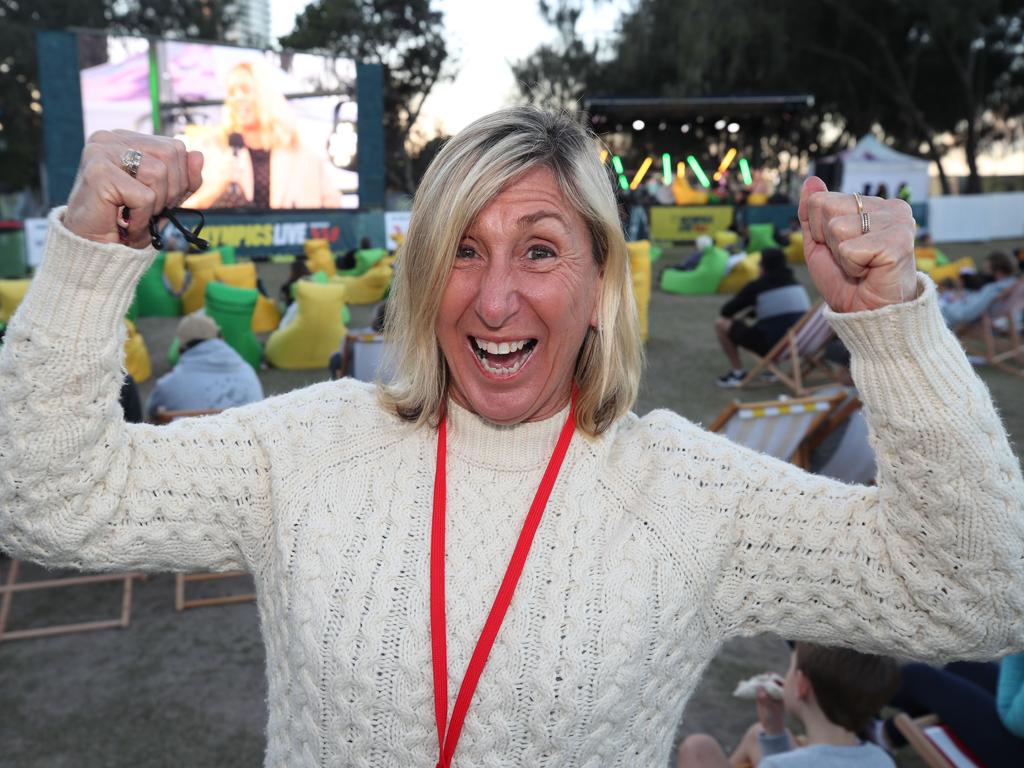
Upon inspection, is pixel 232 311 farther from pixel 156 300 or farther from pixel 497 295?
pixel 497 295

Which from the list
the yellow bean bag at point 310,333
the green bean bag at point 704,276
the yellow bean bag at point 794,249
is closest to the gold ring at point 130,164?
the yellow bean bag at point 310,333

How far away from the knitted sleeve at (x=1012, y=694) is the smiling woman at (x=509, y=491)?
1.66 metres

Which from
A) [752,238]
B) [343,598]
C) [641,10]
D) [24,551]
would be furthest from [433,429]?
[641,10]

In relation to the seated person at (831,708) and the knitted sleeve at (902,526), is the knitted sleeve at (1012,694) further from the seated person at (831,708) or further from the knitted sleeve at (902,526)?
the knitted sleeve at (902,526)

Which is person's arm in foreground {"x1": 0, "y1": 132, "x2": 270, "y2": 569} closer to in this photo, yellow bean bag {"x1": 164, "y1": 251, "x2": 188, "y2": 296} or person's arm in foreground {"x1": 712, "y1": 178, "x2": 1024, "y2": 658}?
person's arm in foreground {"x1": 712, "y1": 178, "x2": 1024, "y2": 658}

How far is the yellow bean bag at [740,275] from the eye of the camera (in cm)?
1529

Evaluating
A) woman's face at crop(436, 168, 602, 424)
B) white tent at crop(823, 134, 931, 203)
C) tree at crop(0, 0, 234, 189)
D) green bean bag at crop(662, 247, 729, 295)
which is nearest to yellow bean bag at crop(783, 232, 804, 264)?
green bean bag at crop(662, 247, 729, 295)

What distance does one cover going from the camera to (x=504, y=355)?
164 centimetres

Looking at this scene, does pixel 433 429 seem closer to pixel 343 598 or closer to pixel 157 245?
pixel 343 598

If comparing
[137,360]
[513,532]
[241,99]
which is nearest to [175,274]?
[137,360]

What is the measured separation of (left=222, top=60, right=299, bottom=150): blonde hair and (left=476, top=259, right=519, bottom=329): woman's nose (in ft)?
74.5

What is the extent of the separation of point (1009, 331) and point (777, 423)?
253 inches

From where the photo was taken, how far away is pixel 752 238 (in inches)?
801

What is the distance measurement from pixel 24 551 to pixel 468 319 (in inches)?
33.8
